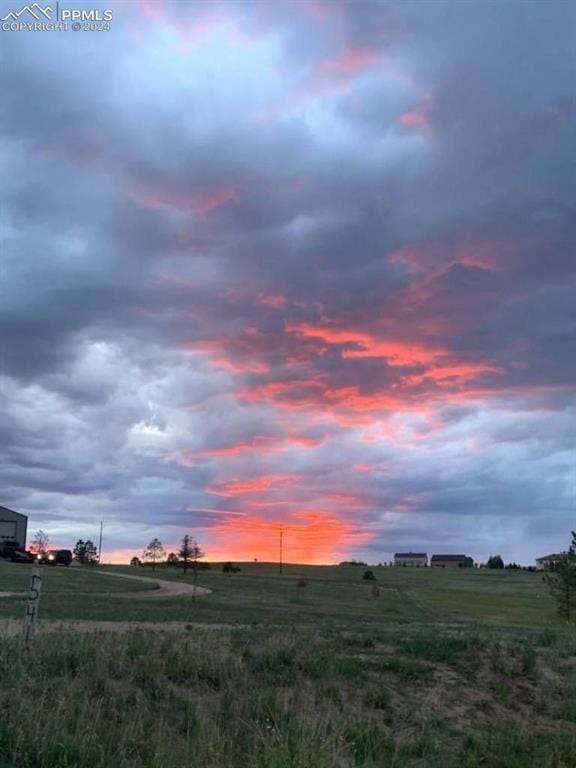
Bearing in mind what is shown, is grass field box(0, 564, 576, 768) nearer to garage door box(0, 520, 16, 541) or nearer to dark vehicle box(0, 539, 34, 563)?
dark vehicle box(0, 539, 34, 563)


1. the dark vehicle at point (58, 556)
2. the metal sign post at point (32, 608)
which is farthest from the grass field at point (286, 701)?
the dark vehicle at point (58, 556)

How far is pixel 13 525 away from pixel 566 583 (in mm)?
104307

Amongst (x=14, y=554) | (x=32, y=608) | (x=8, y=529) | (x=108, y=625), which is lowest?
(x=108, y=625)

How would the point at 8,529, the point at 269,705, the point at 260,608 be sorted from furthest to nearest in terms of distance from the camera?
the point at 8,529 → the point at 260,608 → the point at 269,705

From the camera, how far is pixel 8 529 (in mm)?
132750

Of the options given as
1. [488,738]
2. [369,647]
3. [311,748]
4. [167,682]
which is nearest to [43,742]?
[311,748]

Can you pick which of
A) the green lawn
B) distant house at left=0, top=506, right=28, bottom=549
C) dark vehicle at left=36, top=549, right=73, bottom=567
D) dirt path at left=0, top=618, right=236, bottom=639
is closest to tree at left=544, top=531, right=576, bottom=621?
the green lawn

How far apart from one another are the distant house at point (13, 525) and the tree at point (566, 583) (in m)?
100

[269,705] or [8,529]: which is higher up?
[8,529]

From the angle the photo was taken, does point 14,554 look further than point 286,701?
Yes

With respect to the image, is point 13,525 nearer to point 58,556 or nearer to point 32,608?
point 58,556

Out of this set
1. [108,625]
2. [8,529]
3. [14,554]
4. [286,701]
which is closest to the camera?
[286,701]

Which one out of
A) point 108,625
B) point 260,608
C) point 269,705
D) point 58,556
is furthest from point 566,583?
point 58,556

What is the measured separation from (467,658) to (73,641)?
770 cm
